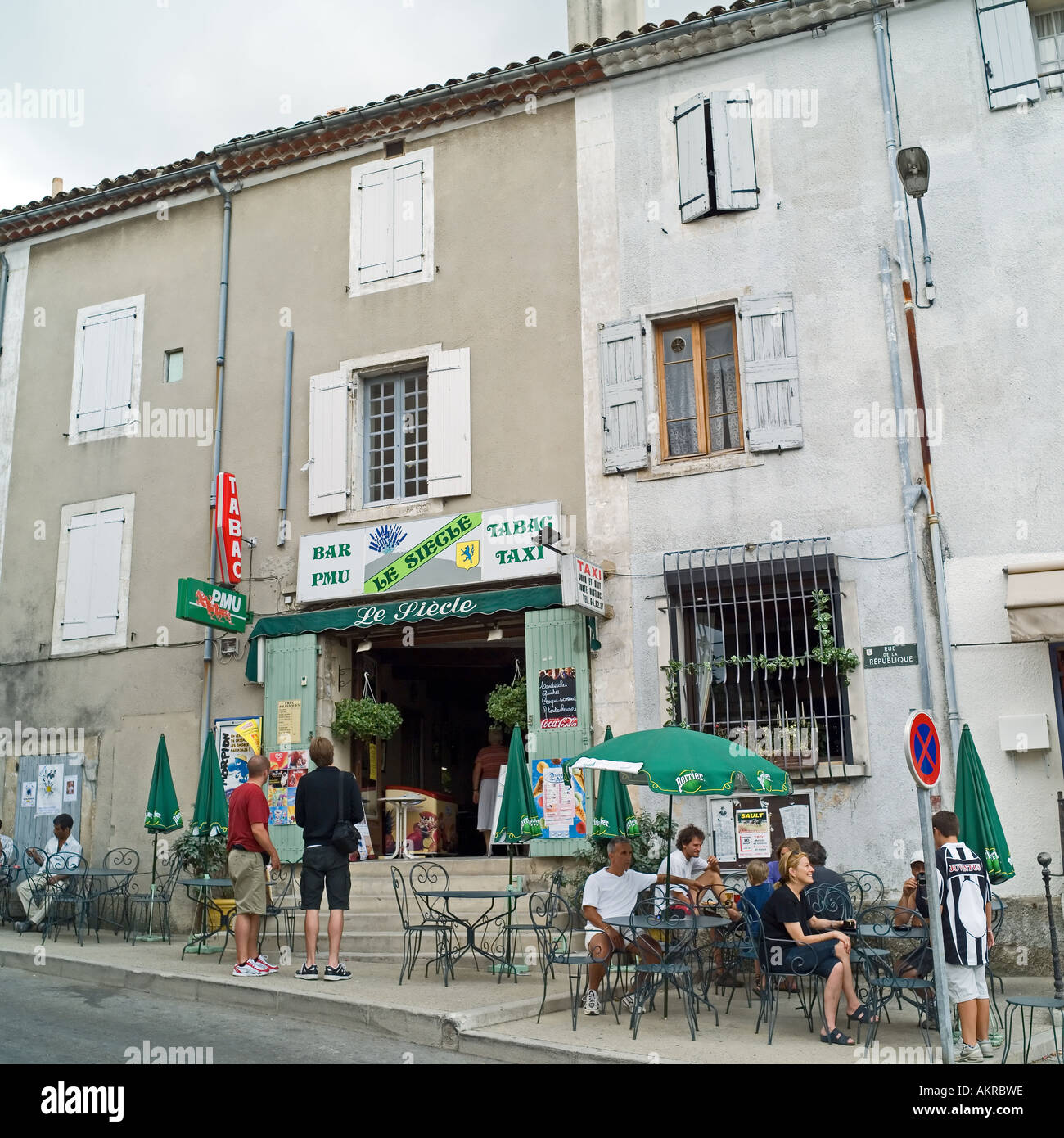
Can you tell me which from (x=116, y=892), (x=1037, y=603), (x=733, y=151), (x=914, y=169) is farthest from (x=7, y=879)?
(x=914, y=169)

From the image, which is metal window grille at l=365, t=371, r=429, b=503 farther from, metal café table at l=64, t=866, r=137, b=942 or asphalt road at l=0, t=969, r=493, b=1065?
asphalt road at l=0, t=969, r=493, b=1065

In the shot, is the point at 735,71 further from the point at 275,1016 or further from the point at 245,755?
the point at 275,1016

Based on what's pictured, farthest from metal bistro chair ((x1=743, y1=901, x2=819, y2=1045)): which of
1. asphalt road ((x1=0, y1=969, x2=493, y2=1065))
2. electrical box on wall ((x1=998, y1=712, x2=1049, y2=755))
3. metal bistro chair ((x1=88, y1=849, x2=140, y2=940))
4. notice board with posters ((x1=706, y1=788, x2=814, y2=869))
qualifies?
metal bistro chair ((x1=88, y1=849, x2=140, y2=940))

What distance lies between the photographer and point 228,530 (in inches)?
512

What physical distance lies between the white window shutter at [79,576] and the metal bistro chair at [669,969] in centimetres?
822

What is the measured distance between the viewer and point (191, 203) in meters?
14.9

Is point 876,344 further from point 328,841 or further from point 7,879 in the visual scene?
point 7,879

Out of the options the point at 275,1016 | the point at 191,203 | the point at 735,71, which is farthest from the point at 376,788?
the point at 735,71

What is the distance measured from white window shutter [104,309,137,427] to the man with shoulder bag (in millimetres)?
7309

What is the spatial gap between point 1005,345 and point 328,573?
6903 millimetres

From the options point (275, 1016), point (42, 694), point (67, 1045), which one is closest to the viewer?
point (67, 1045)

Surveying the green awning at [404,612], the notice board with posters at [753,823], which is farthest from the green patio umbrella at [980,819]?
the green awning at [404,612]

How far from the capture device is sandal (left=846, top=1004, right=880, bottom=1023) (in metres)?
7.18

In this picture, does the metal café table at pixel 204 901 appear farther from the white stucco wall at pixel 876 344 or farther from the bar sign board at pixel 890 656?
the bar sign board at pixel 890 656
